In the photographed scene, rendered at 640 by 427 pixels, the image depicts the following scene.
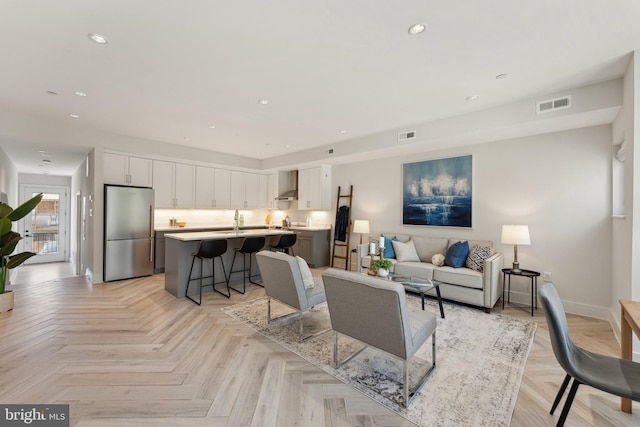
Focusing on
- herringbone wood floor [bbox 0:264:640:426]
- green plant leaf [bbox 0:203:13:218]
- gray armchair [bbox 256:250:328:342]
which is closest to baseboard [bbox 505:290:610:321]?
herringbone wood floor [bbox 0:264:640:426]

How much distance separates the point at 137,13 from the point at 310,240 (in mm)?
5095

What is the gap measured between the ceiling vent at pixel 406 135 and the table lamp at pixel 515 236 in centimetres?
194

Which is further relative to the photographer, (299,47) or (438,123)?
(438,123)

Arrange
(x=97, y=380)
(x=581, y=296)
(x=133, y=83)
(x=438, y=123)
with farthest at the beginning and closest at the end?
(x=438, y=123)
(x=581, y=296)
(x=133, y=83)
(x=97, y=380)

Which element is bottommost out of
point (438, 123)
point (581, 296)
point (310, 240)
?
point (581, 296)

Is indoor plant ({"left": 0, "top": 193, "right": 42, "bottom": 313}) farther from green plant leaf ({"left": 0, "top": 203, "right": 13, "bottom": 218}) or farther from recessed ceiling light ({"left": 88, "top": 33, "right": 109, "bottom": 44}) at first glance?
recessed ceiling light ({"left": 88, "top": 33, "right": 109, "bottom": 44})

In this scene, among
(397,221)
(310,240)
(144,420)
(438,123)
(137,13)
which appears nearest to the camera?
(144,420)

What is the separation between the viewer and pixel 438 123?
4238 millimetres

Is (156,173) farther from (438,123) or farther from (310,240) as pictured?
(438,123)

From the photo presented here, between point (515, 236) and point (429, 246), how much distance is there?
4.28 ft

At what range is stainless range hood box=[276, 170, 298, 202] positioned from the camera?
746 centimetres

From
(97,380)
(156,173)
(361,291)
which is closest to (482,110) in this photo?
(361,291)

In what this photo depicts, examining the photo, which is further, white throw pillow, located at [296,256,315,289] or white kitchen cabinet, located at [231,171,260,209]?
white kitchen cabinet, located at [231,171,260,209]

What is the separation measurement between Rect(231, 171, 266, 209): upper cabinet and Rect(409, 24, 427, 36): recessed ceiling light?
19.1 feet
